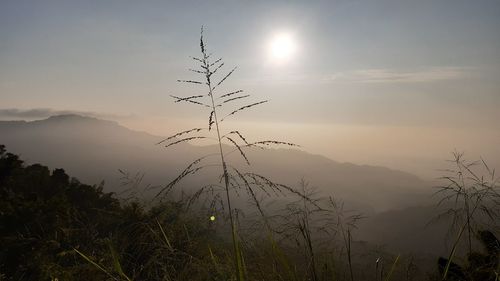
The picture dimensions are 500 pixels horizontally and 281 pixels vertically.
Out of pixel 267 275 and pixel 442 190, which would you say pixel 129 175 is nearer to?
pixel 267 275

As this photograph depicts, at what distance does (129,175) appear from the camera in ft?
16.8

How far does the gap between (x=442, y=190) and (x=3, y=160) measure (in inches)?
1400

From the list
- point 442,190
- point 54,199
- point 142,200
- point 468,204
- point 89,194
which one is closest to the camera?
point 468,204

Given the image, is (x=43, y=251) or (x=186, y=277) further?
(x=43, y=251)

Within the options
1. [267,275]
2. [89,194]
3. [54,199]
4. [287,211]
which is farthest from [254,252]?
[89,194]

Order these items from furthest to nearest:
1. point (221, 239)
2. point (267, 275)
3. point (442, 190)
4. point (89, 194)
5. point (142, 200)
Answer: point (89, 194) → point (142, 200) → point (221, 239) → point (442, 190) → point (267, 275)

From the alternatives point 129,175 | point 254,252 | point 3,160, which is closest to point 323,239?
point 254,252

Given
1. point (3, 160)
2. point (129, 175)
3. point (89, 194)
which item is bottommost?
point (89, 194)

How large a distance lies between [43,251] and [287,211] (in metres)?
12.7

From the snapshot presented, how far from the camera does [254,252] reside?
3.66 m

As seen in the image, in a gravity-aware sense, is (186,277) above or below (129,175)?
below

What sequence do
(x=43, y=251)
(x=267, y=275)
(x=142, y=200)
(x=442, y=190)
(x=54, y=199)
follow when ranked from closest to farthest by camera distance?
(x=267, y=275) < (x=442, y=190) < (x=142, y=200) < (x=43, y=251) < (x=54, y=199)

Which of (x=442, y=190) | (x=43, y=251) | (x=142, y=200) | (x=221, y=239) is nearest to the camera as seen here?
(x=442, y=190)

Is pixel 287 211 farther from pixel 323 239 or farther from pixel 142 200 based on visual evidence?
pixel 142 200
